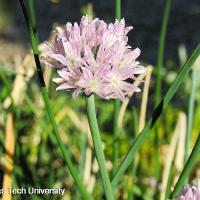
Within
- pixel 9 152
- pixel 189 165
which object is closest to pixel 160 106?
pixel 189 165

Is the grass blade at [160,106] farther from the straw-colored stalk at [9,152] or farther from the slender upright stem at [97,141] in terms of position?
the straw-colored stalk at [9,152]

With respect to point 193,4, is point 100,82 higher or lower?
lower

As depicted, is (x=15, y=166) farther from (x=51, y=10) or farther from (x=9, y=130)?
(x=51, y=10)

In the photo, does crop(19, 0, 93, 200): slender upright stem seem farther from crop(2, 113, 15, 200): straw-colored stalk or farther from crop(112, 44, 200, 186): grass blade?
crop(2, 113, 15, 200): straw-colored stalk

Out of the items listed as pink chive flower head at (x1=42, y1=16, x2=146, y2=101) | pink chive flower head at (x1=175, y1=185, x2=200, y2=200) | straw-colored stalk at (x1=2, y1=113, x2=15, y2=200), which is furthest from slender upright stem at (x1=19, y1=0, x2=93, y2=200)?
straw-colored stalk at (x1=2, y1=113, x2=15, y2=200)

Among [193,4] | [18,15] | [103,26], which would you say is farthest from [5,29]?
[103,26]

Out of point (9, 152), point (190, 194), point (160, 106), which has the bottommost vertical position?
point (190, 194)

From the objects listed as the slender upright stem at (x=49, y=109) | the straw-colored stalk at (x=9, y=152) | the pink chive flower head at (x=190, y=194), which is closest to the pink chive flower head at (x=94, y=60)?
the slender upright stem at (x=49, y=109)

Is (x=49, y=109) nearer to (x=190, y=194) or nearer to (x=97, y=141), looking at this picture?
(x=97, y=141)
